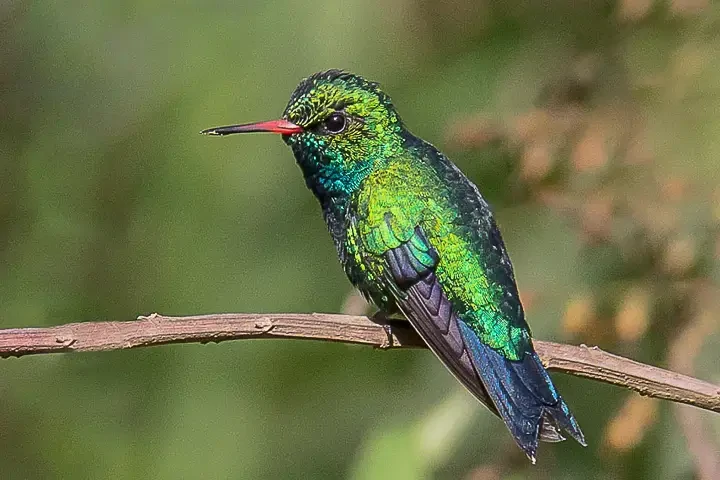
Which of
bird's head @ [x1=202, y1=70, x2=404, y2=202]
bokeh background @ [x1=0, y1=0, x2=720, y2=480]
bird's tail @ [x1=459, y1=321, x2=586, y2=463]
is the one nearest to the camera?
bird's tail @ [x1=459, y1=321, x2=586, y2=463]

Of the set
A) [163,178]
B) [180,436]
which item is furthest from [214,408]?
[163,178]

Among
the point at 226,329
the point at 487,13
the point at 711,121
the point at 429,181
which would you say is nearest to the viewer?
the point at 226,329

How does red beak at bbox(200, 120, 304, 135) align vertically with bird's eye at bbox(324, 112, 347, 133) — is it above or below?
above

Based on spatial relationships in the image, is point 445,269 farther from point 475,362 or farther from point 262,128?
point 262,128

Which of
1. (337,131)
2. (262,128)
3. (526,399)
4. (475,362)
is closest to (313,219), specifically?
(337,131)

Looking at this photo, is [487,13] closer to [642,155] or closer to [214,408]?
[642,155]

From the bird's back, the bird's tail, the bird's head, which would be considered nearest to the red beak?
the bird's head

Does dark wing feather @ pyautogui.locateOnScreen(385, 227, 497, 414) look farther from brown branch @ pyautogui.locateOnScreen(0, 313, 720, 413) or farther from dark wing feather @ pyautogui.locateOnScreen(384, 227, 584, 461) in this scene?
brown branch @ pyautogui.locateOnScreen(0, 313, 720, 413)
